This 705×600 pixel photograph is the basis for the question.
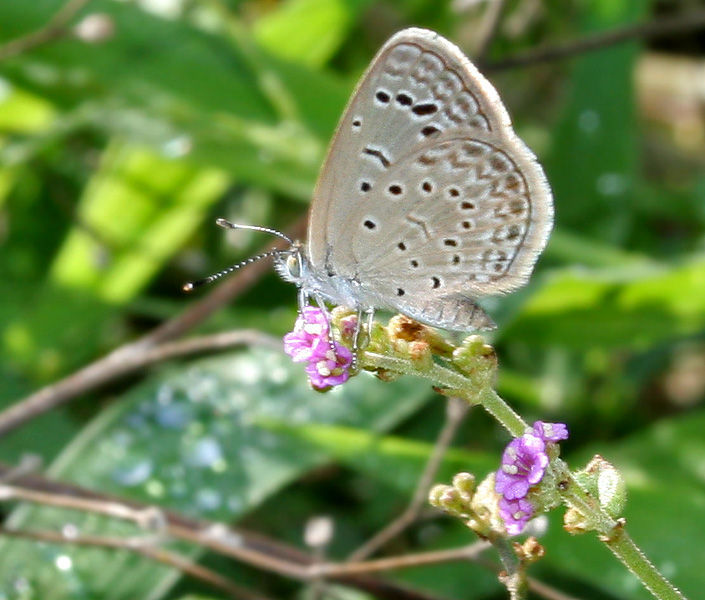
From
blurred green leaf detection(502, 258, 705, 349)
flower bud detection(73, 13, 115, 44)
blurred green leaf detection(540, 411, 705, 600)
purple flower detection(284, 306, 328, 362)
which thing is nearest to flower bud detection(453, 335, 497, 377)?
purple flower detection(284, 306, 328, 362)

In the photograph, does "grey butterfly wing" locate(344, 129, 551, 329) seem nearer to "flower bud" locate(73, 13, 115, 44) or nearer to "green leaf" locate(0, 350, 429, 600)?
"green leaf" locate(0, 350, 429, 600)

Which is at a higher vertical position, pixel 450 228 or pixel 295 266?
pixel 450 228

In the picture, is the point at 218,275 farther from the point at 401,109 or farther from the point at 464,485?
the point at 464,485

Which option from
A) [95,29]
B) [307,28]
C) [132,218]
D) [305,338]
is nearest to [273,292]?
[132,218]

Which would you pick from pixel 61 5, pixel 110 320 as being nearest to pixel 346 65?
pixel 61 5

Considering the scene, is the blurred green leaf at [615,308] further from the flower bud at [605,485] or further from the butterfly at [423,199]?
the flower bud at [605,485]

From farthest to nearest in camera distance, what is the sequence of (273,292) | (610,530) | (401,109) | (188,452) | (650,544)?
(273,292) → (188,452) → (650,544) → (401,109) → (610,530)
